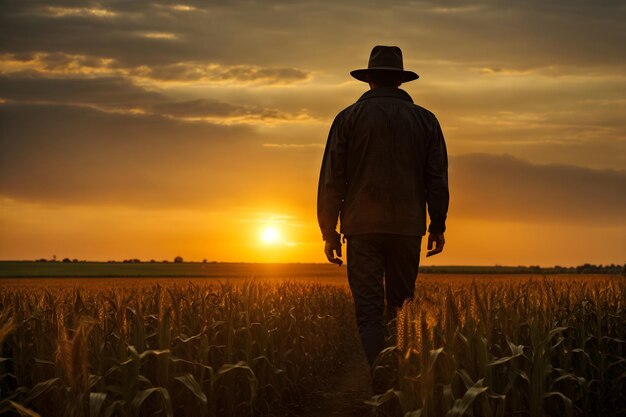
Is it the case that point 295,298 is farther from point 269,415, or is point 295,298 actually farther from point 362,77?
point 362,77

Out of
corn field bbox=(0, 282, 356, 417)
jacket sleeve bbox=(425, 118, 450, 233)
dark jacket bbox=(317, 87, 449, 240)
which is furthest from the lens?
jacket sleeve bbox=(425, 118, 450, 233)

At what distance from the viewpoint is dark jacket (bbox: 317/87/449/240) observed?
7492mm

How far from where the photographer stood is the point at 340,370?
12.3 metres

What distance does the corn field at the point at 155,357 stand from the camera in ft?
17.2

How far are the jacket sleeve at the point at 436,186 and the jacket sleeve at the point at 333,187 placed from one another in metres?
0.96

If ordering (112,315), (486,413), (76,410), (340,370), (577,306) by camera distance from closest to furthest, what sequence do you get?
(76,410), (486,413), (112,315), (577,306), (340,370)

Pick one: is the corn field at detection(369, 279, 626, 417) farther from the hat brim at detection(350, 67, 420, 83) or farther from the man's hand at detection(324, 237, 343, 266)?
the hat brim at detection(350, 67, 420, 83)

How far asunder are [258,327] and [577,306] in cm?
412

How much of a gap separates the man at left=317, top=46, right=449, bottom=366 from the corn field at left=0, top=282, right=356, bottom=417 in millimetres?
1355

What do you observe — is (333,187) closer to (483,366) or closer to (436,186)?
(436,186)

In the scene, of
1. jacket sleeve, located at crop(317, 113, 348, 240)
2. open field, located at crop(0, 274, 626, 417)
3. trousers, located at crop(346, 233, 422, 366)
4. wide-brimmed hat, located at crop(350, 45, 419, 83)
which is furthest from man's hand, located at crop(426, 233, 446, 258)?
wide-brimmed hat, located at crop(350, 45, 419, 83)

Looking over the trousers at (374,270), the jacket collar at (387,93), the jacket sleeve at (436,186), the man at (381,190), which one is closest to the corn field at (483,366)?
the trousers at (374,270)

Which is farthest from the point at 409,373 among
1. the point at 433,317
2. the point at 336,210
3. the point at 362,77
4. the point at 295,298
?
the point at 295,298

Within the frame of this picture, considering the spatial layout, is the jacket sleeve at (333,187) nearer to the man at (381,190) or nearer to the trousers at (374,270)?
the man at (381,190)
